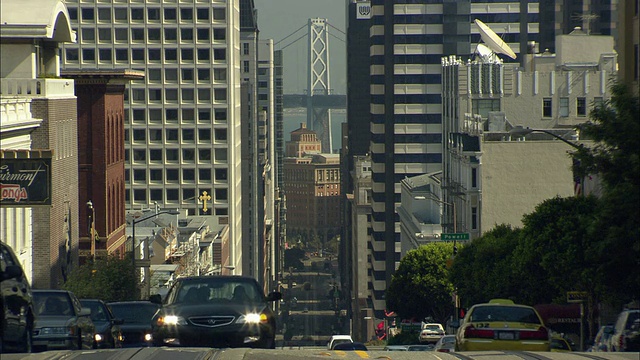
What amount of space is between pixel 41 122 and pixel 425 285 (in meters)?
35.9

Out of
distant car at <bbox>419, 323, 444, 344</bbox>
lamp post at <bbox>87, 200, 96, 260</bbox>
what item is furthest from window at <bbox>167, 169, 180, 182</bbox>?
distant car at <bbox>419, 323, 444, 344</bbox>

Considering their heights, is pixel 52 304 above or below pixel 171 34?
below

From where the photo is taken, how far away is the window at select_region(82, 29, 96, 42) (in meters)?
148

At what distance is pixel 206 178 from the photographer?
151875 mm

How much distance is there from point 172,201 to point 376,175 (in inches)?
1121

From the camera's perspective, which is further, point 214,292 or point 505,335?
point 505,335

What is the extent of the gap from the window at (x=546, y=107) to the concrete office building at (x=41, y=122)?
4036 cm

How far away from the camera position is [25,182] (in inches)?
1937

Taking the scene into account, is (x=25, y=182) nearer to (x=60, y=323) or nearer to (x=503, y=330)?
(x=60, y=323)

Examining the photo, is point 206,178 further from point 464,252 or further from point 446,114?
point 464,252

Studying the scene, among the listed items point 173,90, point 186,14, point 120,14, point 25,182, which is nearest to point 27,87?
point 25,182

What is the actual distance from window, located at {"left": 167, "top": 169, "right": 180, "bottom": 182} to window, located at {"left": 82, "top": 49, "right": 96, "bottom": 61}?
52.6ft

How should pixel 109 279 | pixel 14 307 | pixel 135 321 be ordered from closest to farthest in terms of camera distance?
pixel 14 307
pixel 135 321
pixel 109 279

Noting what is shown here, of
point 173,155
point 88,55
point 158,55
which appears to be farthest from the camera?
point 173,155
